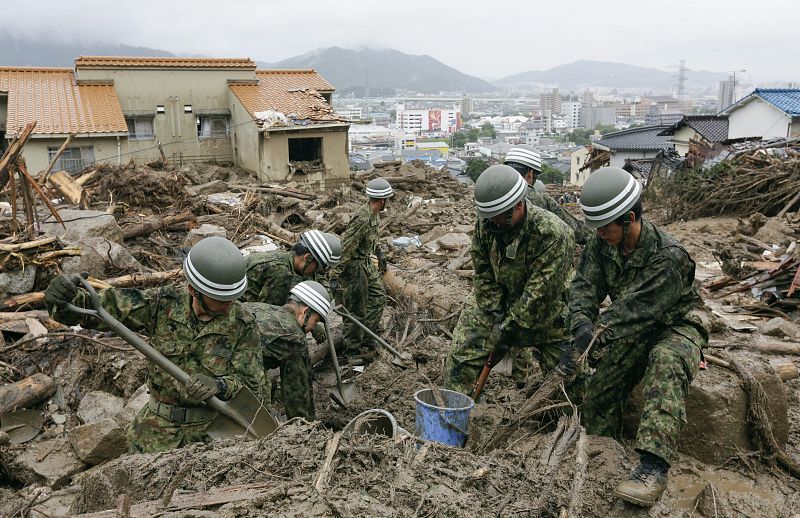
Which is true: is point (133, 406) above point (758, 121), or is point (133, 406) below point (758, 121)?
below

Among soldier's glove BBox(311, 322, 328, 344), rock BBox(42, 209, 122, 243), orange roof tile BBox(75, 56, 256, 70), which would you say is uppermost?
orange roof tile BBox(75, 56, 256, 70)

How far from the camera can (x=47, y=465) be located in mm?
4645

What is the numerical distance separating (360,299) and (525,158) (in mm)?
2393

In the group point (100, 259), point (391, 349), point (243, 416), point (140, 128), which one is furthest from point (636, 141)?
point (243, 416)

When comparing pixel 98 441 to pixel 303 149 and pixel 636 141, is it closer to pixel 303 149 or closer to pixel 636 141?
pixel 303 149

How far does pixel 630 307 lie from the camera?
368 cm

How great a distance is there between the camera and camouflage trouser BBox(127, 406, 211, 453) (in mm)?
3756

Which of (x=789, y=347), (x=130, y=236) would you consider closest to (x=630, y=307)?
(x=789, y=347)

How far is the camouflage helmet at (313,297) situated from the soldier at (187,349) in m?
0.98

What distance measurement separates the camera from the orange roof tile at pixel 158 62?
21672 millimetres

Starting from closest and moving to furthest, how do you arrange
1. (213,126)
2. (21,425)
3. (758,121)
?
(21,425)
(213,126)
(758,121)

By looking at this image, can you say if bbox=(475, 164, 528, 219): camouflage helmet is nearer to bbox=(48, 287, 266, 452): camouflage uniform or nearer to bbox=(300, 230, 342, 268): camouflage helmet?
bbox=(48, 287, 266, 452): camouflage uniform

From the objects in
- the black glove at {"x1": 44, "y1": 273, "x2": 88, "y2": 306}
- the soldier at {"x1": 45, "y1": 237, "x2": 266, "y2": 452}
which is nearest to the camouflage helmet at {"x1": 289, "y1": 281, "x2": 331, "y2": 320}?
the soldier at {"x1": 45, "y1": 237, "x2": 266, "y2": 452}

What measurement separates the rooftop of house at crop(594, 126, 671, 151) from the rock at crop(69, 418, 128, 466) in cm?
3236
